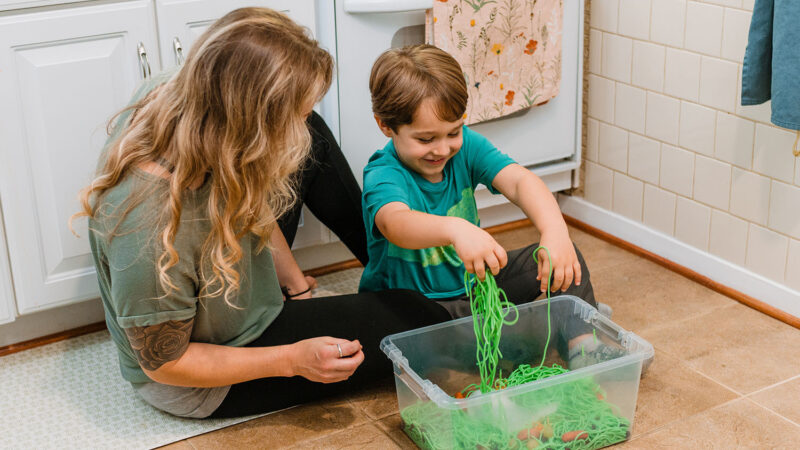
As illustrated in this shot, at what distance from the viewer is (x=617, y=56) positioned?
238 cm

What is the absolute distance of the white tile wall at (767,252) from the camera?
206 cm

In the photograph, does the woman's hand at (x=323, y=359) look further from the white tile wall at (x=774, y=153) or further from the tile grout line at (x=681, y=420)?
the white tile wall at (x=774, y=153)

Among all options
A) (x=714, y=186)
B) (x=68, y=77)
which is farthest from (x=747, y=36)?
(x=68, y=77)

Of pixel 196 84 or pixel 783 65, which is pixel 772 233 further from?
pixel 196 84

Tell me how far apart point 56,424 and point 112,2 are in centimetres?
83

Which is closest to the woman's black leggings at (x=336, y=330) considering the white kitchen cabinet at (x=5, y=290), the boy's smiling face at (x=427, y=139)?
the boy's smiling face at (x=427, y=139)

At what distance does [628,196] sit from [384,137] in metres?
0.70

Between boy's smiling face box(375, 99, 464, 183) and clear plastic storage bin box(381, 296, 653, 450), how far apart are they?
11.8 inches

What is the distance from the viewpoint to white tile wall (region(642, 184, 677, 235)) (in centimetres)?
234

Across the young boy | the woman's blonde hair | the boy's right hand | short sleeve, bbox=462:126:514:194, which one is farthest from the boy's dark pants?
the woman's blonde hair

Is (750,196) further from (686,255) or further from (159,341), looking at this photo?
(159,341)

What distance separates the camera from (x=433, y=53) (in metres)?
1.71

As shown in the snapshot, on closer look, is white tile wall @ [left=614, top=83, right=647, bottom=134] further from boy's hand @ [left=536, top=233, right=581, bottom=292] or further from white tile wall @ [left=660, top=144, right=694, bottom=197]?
boy's hand @ [left=536, top=233, right=581, bottom=292]

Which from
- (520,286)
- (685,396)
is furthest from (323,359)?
(685,396)
